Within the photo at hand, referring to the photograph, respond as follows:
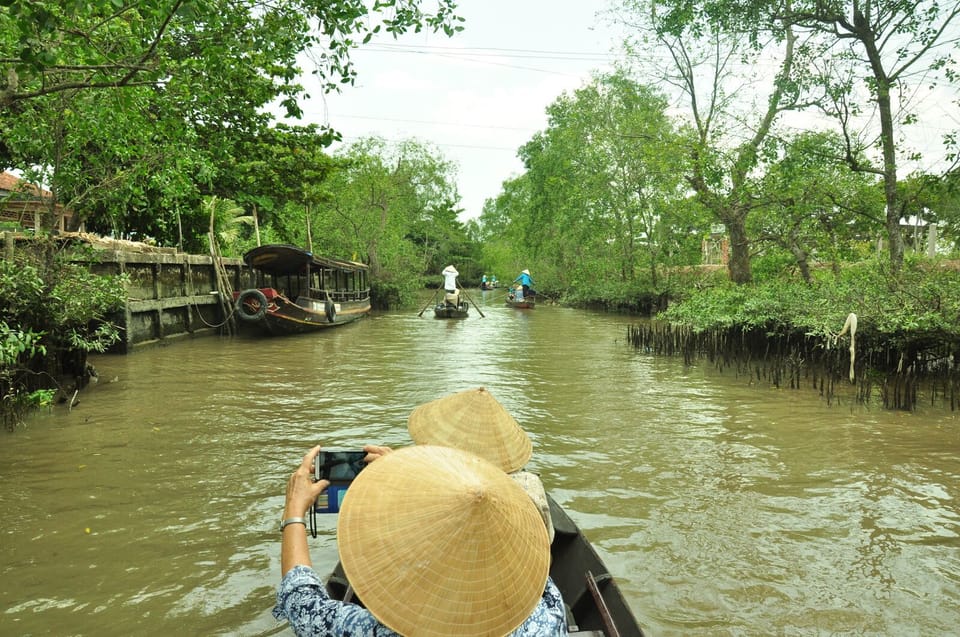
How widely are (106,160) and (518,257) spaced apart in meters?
41.9

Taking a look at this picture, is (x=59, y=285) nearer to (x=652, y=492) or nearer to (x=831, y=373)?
(x=652, y=492)

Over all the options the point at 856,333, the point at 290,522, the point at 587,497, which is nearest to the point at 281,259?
the point at 856,333

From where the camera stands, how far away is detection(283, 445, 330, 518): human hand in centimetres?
229

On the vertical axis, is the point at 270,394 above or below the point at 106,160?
below

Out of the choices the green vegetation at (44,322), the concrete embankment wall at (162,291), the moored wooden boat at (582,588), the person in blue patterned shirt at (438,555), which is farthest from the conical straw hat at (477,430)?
the concrete embankment wall at (162,291)

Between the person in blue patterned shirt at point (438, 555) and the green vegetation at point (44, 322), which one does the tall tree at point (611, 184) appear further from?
the person in blue patterned shirt at point (438, 555)

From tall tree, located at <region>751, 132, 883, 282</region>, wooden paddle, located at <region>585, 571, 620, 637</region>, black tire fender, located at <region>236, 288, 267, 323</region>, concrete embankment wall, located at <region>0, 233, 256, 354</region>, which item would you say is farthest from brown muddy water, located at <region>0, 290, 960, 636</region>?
black tire fender, located at <region>236, 288, 267, 323</region>

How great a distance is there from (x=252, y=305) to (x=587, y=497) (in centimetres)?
1324

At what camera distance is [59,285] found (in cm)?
791

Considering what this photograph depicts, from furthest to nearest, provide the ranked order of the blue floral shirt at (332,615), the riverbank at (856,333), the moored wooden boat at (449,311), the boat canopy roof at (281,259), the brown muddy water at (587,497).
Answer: the moored wooden boat at (449,311) → the boat canopy roof at (281,259) → the riverbank at (856,333) → the brown muddy water at (587,497) → the blue floral shirt at (332,615)

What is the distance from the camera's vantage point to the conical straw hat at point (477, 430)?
11.4 ft

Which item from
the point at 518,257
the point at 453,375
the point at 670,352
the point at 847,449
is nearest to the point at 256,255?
the point at 453,375

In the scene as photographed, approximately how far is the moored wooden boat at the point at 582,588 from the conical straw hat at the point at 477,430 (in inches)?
22.1

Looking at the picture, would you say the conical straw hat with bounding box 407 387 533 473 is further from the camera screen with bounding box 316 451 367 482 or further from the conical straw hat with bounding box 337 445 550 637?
the conical straw hat with bounding box 337 445 550 637
